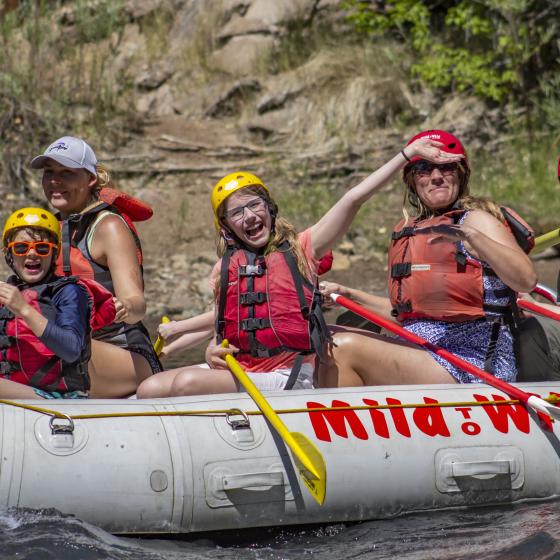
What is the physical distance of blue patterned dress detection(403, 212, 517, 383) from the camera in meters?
4.45

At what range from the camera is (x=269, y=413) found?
394 centimetres

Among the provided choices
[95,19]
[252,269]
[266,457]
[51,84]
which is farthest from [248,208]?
[95,19]

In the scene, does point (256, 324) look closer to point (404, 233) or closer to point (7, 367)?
point (404, 233)

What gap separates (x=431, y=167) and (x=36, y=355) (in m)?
1.74

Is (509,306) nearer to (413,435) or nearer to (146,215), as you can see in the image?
(413,435)

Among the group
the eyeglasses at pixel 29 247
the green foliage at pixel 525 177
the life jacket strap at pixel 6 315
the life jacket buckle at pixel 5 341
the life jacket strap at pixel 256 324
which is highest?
the green foliage at pixel 525 177

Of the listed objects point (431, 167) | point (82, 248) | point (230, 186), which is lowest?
point (82, 248)

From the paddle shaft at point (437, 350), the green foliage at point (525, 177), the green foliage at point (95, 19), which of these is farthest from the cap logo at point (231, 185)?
the green foliage at point (95, 19)

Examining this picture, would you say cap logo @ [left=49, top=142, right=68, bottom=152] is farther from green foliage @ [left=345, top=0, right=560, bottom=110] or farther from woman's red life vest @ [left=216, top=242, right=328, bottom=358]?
green foliage @ [left=345, top=0, right=560, bottom=110]

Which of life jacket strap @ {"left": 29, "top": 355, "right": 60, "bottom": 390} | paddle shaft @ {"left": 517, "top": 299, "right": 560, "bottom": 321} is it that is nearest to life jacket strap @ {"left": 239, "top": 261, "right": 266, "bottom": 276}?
life jacket strap @ {"left": 29, "top": 355, "right": 60, "bottom": 390}

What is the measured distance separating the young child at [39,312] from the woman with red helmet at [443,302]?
1.01 m

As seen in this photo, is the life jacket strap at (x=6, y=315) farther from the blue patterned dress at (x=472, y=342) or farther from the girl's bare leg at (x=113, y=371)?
the blue patterned dress at (x=472, y=342)

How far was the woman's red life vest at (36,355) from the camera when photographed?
4055 mm

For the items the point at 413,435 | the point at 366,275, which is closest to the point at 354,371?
the point at 413,435
